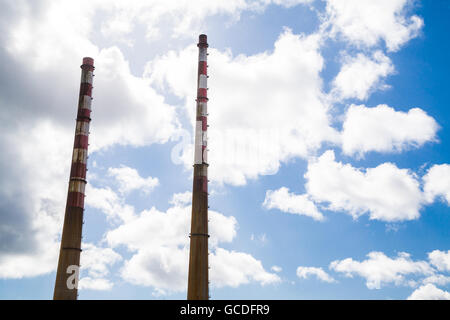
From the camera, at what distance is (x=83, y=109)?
2678cm

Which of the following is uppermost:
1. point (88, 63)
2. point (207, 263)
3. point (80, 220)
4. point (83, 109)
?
point (88, 63)

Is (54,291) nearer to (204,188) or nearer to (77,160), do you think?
(77,160)

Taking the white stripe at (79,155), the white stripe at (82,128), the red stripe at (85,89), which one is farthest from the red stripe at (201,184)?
the red stripe at (85,89)

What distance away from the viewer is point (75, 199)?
24.2 meters

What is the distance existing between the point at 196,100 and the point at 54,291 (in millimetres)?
14667

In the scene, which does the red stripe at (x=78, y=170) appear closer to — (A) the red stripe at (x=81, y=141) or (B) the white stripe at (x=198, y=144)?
(A) the red stripe at (x=81, y=141)

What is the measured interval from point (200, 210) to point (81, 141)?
8.54 metres

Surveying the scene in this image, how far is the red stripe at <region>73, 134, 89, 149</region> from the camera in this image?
25.8m

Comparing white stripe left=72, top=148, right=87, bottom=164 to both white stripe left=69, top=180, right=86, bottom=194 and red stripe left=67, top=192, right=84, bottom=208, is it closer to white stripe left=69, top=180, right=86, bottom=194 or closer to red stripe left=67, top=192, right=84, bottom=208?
white stripe left=69, top=180, right=86, bottom=194

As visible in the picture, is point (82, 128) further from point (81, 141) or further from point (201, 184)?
point (201, 184)

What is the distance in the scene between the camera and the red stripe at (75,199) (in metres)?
24.1

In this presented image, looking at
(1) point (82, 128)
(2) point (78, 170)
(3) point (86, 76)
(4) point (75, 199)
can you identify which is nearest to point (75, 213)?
(4) point (75, 199)
